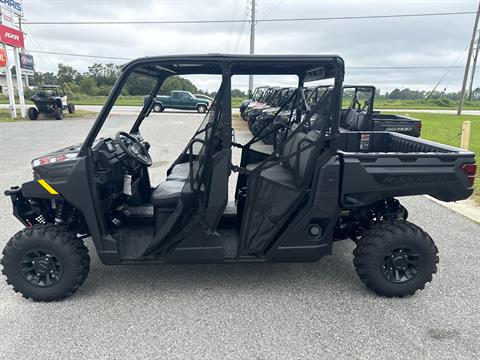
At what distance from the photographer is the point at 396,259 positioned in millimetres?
3014

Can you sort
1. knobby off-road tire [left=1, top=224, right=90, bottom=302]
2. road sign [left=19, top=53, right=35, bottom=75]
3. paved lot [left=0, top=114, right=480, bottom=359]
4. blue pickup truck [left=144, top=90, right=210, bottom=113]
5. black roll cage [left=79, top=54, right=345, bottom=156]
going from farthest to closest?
blue pickup truck [left=144, top=90, right=210, bottom=113] → road sign [left=19, top=53, right=35, bottom=75] → knobby off-road tire [left=1, top=224, right=90, bottom=302] → black roll cage [left=79, top=54, right=345, bottom=156] → paved lot [left=0, top=114, right=480, bottom=359]

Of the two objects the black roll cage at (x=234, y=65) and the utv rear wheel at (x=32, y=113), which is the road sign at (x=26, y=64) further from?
the black roll cage at (x=234, y=65)

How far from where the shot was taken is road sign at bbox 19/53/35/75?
19.5 meters

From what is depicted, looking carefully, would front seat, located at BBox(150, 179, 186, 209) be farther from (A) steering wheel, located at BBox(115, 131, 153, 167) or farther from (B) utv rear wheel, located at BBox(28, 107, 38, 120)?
(B) utv rear wheel, located at BBox(28, 107, 38, 120)

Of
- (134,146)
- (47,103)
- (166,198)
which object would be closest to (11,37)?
(47,103)

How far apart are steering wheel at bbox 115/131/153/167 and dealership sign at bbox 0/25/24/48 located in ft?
54.7

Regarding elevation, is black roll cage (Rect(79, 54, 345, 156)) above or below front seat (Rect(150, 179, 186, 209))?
above

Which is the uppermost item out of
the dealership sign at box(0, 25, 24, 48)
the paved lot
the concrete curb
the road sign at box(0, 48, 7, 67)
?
the dealership sign at box(0, 25, 24, 48)

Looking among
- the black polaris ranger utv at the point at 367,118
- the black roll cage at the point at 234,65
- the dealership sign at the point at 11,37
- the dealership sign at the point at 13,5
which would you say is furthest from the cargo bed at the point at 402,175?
the dealership sign at the point at 13,5

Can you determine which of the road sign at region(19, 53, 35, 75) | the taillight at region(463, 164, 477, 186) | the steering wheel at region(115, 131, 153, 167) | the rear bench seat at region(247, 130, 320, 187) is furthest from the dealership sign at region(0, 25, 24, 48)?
the taillight at region(463, 164, 477, 186)

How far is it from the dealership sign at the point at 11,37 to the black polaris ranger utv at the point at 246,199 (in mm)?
17014

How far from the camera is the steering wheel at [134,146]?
3.24 m

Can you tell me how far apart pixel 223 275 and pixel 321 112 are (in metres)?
1.72

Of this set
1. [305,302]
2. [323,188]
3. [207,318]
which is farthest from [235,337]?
[323,188]
